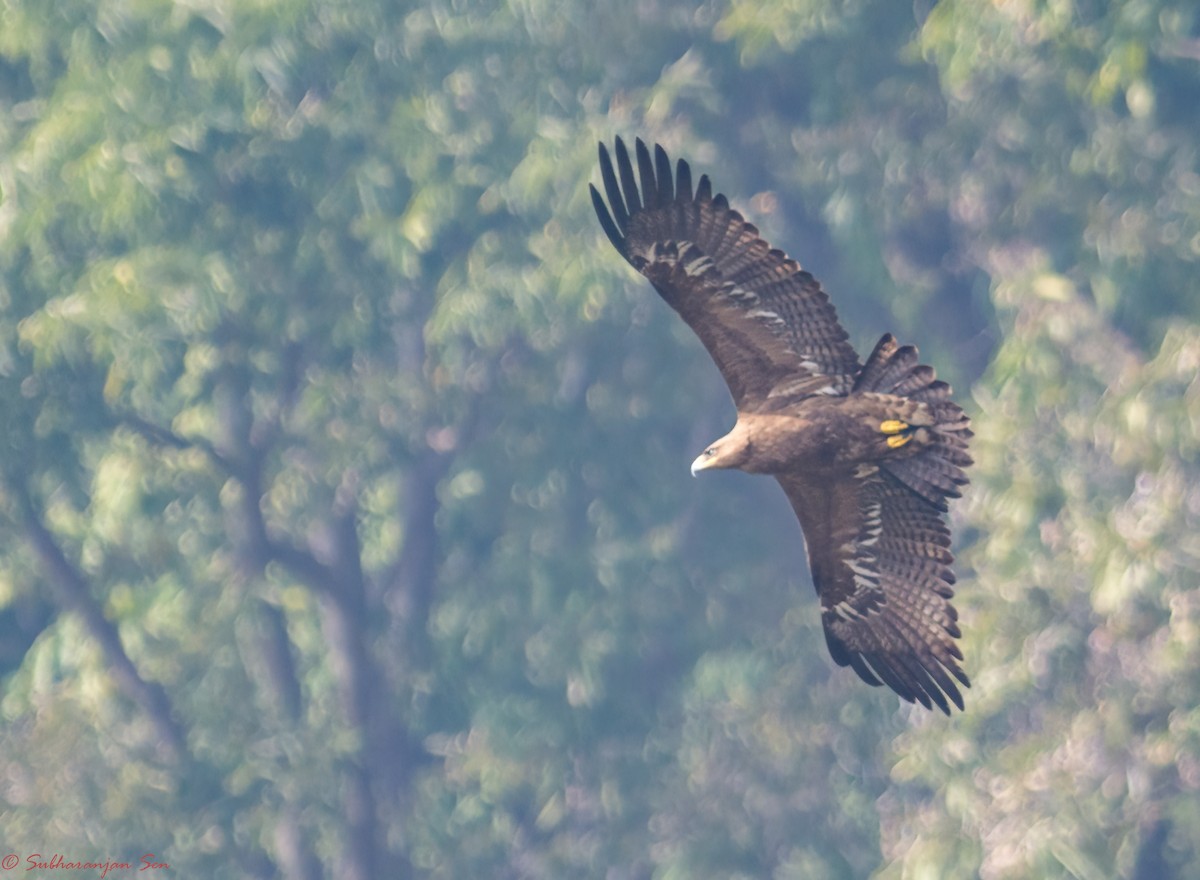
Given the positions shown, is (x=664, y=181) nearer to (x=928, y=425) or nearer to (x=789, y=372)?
(x=789, y=372)

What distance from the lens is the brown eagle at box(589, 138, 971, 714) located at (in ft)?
32.6

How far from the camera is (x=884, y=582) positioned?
10656 millimetres

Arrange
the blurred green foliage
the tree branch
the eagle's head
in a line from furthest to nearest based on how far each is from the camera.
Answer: the tree branch < the blurred green foliage < the eagle's head

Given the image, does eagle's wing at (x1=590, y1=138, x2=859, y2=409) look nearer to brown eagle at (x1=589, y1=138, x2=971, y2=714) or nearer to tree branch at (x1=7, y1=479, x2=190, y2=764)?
brown eagle at (x1=589, y1=138, x2=971, y2=714)

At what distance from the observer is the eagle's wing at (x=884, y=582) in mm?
10508

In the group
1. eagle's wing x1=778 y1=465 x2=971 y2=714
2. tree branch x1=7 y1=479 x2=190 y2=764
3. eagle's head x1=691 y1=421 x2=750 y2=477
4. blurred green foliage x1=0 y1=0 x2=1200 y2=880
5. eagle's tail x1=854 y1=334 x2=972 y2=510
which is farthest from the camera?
tree branch x1=7 y1=479 x2=190 y2=764

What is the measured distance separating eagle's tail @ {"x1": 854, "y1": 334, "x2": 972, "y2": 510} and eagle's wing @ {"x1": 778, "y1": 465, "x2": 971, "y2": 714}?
0.23 m

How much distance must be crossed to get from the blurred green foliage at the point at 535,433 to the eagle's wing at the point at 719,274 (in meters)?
4.93

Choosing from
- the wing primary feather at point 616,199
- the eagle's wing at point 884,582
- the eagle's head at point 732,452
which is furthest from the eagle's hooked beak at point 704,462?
the wing primary feather at point 616,199

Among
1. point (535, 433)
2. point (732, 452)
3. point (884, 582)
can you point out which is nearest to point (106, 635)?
point (535, 433)

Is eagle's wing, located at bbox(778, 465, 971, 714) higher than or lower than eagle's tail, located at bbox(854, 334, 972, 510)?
lower

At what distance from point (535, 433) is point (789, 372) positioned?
8.25 meters

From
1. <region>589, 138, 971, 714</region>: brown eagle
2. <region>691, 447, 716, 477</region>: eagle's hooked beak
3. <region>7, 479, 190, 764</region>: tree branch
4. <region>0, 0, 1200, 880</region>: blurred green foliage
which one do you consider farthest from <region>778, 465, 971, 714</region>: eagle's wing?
<region>7, 479, 190, 764</region>: tree branch

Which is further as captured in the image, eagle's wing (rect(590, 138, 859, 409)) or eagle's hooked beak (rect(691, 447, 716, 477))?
eagle's hooked beak (rect(691, 447, 716, 477))
